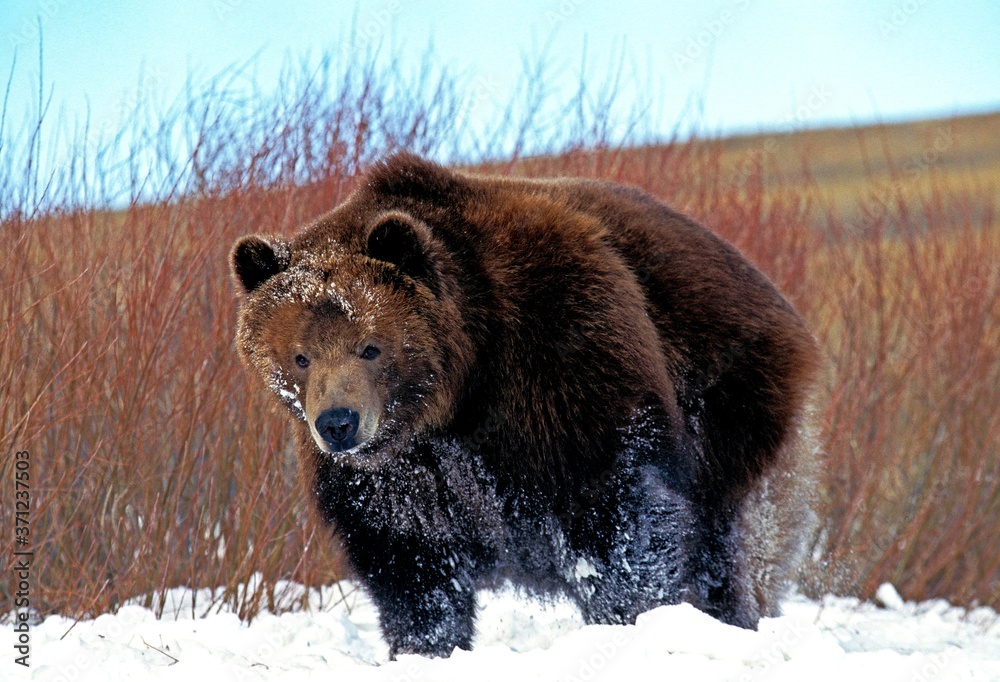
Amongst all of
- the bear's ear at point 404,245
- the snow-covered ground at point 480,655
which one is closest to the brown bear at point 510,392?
the bear's ear at point 404,245

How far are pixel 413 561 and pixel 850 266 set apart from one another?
5578mm

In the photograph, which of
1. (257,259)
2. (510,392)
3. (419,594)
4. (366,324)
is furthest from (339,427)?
(419,594)

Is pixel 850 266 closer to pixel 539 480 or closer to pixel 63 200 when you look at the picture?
pixel 539 480

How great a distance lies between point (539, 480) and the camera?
3.84 meters

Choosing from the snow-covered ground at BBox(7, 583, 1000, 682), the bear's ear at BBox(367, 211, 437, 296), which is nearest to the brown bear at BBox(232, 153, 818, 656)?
the bear's ear at BBox(367, 211, 437, 296)

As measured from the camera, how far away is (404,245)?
379 centimetres

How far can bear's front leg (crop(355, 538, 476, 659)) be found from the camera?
4.08 m

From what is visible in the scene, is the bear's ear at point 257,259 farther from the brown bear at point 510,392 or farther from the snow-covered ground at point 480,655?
the snow-covered ground at point 480,655

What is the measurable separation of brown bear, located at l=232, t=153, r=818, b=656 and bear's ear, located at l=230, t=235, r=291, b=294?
0.01 meters

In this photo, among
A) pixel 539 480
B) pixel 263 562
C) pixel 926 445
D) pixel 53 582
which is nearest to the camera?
pixel 539 480

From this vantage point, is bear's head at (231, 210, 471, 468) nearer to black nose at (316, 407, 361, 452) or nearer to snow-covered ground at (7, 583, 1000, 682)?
black nose at (316, 407, 361, 452)

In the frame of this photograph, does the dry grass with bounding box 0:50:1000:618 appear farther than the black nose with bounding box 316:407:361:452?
Yes

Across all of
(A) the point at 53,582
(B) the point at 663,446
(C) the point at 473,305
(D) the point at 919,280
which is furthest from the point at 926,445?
(A) the point at 53,582

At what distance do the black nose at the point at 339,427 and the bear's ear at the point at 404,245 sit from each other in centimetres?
62
